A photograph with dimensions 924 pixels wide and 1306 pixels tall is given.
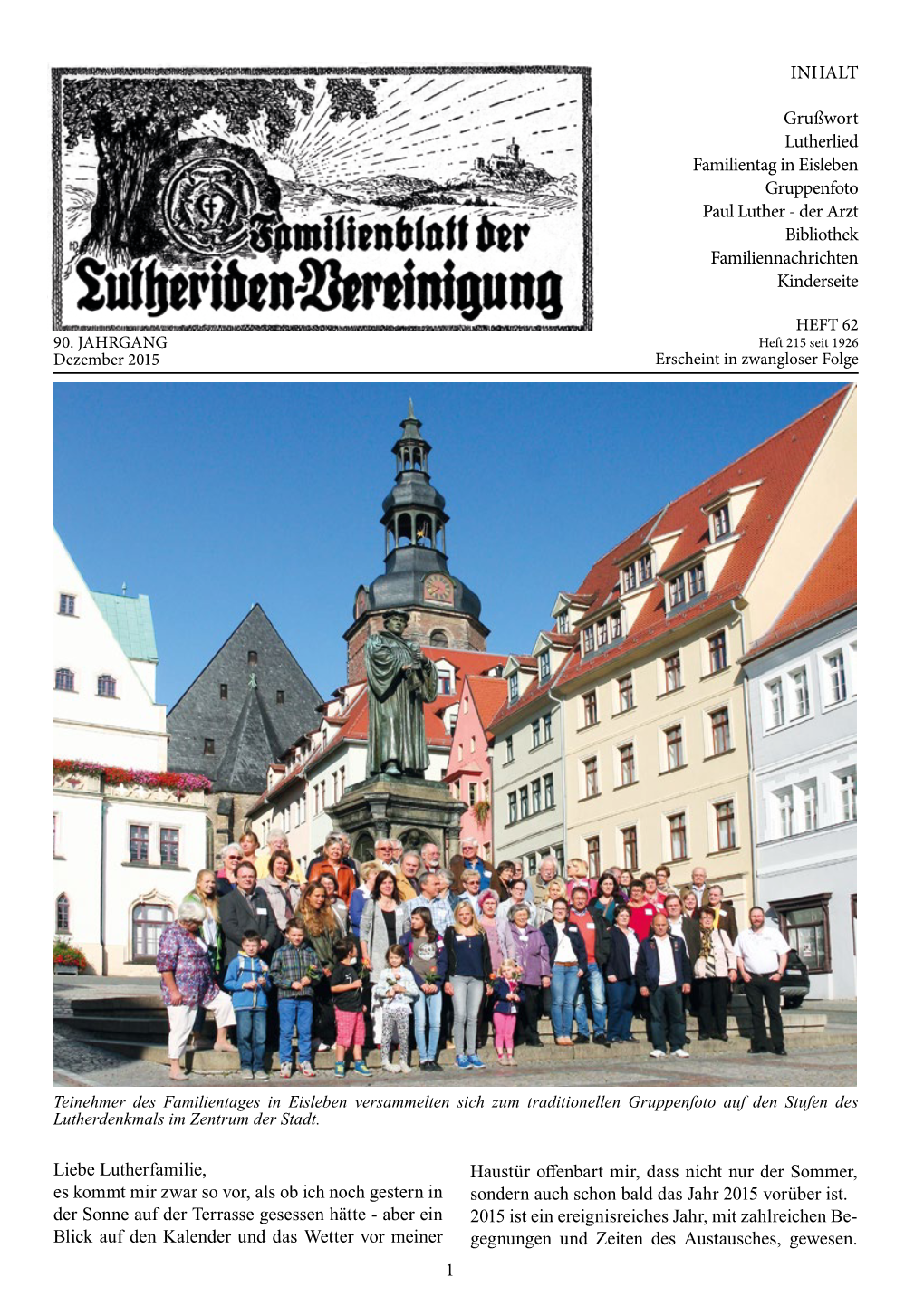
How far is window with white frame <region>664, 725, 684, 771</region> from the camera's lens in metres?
21.8

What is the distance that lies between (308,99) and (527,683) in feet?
71.5

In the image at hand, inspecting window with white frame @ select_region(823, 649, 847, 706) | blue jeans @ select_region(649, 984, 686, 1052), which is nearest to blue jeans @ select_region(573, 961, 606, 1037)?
blue jeans @ select_region(649, 984, 686, 1052)

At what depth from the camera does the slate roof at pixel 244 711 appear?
180 ft

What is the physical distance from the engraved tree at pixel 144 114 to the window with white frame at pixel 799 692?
9983 mm

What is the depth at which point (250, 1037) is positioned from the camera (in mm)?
9891

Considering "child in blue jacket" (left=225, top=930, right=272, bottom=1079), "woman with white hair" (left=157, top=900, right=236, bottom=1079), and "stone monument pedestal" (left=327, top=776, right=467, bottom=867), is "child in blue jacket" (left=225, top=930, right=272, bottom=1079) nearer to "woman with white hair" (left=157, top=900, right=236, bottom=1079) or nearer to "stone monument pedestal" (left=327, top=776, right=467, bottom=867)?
"woman with white hair" (left=157, top=900, right=236, bottom=1079)

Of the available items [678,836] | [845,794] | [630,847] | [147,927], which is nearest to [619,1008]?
[845,794]

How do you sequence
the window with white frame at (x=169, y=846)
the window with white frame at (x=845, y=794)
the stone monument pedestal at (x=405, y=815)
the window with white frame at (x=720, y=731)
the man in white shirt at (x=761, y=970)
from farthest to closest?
the window with white frame at (x=169, y=846) < the window with white frame at (x=720, y=731) < the window with white frame at (x=845, y=794) < the stone monument pedestal at (x=405, y=815) < the man in white shirt at (x=761, y=970)

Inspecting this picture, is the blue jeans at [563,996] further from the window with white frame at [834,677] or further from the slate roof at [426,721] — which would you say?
the slate roof at [426,721]

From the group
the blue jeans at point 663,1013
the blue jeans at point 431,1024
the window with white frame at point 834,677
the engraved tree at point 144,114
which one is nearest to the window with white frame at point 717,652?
the window with white frame at point 834,677

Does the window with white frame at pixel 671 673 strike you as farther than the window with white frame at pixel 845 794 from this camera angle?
Yes

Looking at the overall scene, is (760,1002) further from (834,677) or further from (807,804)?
(807,804)

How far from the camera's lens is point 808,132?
9.57 meters

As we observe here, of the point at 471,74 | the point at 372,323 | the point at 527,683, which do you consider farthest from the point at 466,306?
the point at 527,683
